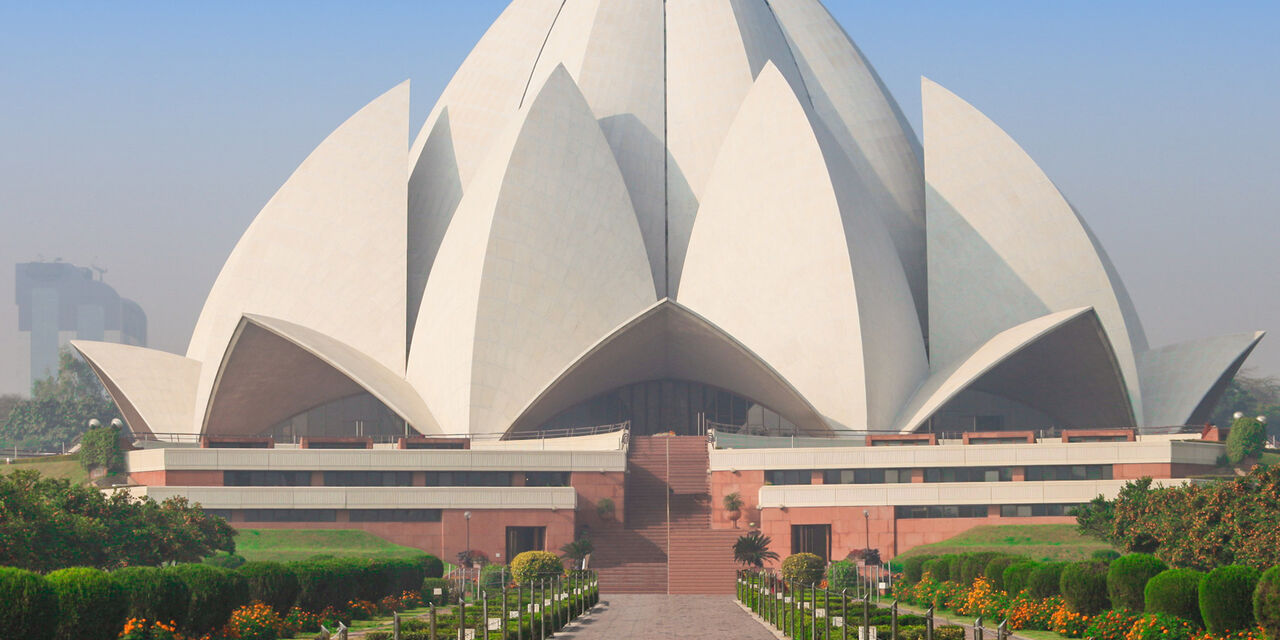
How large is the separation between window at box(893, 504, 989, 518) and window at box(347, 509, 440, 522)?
1381cm

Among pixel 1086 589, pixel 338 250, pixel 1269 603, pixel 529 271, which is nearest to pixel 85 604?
pixel 1269 603

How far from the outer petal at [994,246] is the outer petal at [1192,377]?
4.51 ft

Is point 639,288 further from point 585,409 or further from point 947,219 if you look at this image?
point 947,219

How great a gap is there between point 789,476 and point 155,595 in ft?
90.5

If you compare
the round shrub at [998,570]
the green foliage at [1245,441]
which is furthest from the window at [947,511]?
the round shrub at [998,570]

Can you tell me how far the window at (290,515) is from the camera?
4269 centimetres

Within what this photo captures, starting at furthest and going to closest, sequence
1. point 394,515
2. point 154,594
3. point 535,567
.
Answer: point 394,515 → point 535,567 → point 154,594

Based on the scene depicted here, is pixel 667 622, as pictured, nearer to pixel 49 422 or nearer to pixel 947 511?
pixel 947 511

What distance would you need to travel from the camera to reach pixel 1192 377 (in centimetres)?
5275

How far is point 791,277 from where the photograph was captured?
51.1 meters

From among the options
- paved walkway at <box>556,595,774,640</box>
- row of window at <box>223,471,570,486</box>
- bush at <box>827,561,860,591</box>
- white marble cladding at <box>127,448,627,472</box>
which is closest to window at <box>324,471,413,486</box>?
row of window at <box>223,471,570,486</box>

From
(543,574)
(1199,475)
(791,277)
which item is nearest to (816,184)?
(791,277)

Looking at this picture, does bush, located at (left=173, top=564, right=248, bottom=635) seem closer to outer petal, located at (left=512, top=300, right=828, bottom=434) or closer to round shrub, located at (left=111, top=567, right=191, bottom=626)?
round shrub, located at (left=111, top=567, right=191, bottom=626)

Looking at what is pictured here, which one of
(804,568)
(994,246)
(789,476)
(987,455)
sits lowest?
(804,568)
